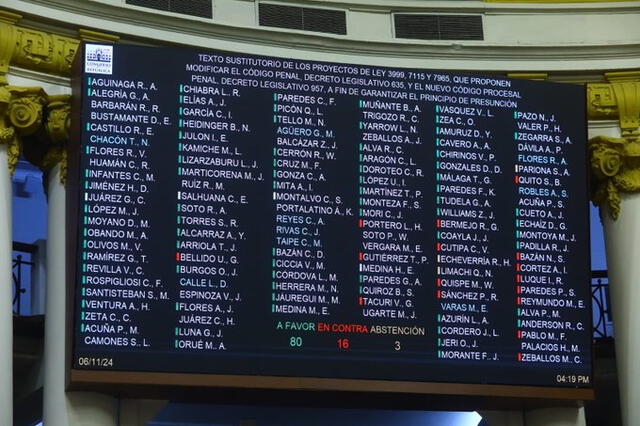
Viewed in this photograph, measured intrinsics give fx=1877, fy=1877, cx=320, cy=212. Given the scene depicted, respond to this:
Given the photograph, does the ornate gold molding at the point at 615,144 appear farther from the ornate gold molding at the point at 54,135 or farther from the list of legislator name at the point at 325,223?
the ornate gold molding at the point at 54,135

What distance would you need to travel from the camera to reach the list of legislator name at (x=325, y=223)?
1333 cm

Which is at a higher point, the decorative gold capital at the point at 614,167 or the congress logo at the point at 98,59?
the congress logo at the point at 98,59

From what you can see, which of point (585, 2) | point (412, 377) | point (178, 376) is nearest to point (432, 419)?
point (412, 377)

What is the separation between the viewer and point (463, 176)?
46.6 ft

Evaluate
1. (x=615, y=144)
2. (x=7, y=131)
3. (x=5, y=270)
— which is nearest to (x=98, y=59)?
(x=7, y=131)

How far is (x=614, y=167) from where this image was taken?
1493cm

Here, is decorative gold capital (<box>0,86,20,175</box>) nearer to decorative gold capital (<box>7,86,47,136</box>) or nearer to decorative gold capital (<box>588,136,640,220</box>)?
decorative gold capital (<box>7,86,47,136</box>)

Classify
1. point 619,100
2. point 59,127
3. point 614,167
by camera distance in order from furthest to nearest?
point 619,100 → point 614,167 → point 59,127

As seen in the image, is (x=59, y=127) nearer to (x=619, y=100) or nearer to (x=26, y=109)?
(x=26, y=109)

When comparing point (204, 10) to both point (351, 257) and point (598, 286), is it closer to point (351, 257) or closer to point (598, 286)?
point (351, 257)

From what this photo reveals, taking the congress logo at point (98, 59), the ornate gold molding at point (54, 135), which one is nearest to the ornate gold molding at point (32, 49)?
the ornate gold molding at point (54, 135)

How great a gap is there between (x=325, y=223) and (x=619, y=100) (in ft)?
9.68

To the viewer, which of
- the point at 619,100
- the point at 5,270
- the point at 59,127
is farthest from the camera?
the point at 619,100

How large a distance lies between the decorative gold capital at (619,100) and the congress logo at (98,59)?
3994mm
